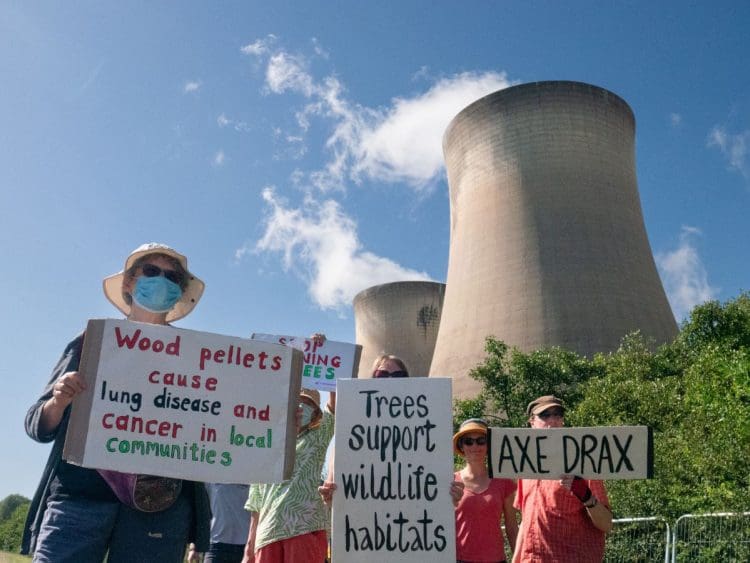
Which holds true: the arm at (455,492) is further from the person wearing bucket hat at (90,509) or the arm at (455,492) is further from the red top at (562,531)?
the person wearing bucket hat at (90,509)

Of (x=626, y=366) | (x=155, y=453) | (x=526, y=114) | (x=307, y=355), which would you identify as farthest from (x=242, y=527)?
(x=526, y=114)

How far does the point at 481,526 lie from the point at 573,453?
648 mm

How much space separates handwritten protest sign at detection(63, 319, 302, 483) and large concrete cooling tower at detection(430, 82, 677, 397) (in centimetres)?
1544

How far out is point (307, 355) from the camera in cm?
465

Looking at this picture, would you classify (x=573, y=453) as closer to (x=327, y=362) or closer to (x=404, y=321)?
(x=327, y=362)

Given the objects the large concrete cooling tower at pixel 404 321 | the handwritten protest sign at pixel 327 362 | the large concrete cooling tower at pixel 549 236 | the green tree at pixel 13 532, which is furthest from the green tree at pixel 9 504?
the handwritten protest sign at pixel 327 362

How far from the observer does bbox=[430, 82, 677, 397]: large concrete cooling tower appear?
1716 cm

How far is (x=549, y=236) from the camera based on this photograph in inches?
693

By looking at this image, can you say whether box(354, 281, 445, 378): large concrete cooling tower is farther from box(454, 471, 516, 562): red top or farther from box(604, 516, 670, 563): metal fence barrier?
box(454, 471, 516, 562): red top

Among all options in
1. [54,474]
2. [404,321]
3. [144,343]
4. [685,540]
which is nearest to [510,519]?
[144,343]

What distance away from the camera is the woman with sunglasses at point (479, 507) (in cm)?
305

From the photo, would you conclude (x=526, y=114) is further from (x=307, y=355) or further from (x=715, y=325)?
(x=307, y=355)

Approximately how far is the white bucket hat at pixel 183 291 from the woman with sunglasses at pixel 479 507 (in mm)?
1380

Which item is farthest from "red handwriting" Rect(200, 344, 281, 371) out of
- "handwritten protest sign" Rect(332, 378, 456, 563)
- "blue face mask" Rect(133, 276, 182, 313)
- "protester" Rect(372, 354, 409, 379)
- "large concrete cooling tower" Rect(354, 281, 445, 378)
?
"large concrete cooling tower" Rect(354, 281, 445, 378)
